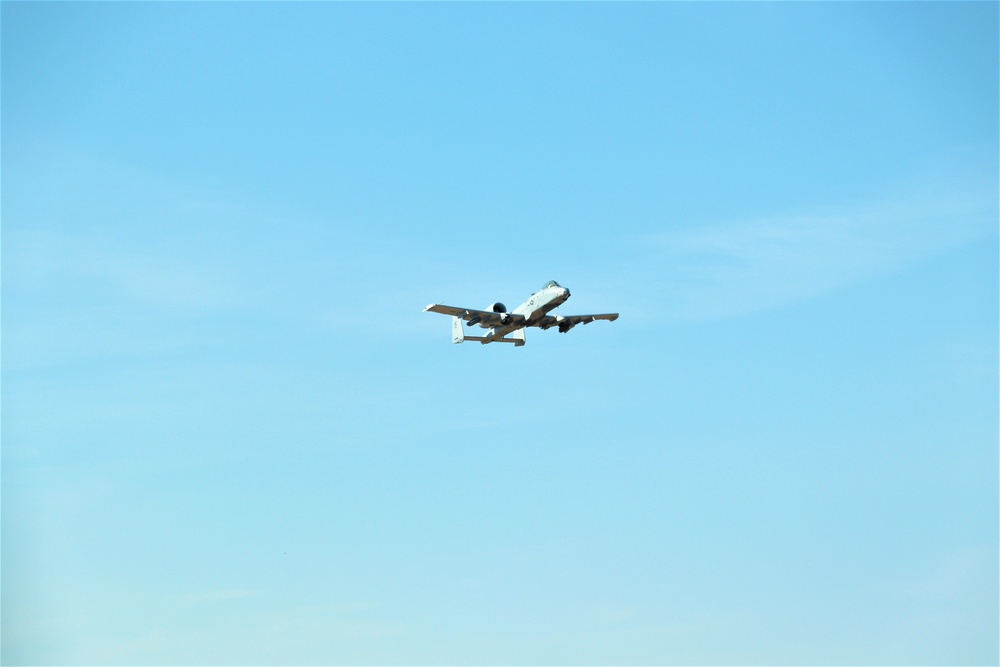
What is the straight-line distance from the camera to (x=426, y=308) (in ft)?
482

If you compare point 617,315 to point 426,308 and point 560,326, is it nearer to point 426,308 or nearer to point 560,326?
point 560,326

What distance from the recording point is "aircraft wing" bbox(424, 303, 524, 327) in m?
148

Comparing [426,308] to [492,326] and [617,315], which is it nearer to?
[492,326]

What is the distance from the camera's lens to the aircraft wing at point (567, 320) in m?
151

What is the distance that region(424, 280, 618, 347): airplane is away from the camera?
146000mm

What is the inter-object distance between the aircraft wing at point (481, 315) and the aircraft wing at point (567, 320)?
2.79m

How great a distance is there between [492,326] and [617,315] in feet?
44.0

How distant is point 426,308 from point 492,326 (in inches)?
269

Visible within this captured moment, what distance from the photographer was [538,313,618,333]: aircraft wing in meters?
151

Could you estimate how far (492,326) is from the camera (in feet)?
492

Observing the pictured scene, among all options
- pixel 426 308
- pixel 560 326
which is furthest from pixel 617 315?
pixel 426 308

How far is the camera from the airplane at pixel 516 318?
146m

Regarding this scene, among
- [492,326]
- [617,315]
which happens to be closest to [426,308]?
[492,326]

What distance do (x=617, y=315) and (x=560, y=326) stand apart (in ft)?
21.2
